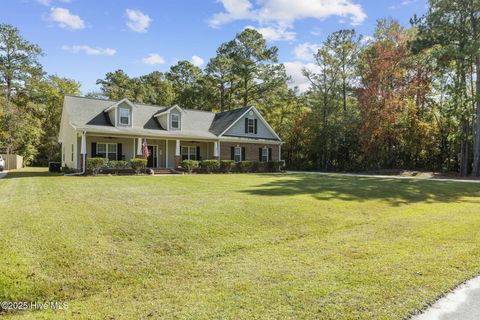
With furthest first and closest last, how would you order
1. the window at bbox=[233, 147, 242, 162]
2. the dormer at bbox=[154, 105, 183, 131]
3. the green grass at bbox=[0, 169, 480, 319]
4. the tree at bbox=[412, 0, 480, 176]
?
the window at bbox=[233, 147, 242, 162] < the dormer at bbox=[154, 105, 183, 131] < the tree at bbox=[412, 0, 480, 176] < the green grass at bbox=[0, 169, 480, 319]

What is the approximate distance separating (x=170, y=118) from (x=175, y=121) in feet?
1.61

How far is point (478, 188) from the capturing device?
15250 mm

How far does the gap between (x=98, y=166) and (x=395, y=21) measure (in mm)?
26623

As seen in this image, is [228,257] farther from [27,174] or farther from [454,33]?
[454,33]

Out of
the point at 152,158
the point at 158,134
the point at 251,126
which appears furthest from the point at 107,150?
the point at 251,126

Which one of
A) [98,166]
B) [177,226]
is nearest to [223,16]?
[98,166]

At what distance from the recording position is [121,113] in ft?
77.0

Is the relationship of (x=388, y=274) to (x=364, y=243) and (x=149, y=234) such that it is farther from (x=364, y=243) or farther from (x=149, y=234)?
(x=149, y=234)

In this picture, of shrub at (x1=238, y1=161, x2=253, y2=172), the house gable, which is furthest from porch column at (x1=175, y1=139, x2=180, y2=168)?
shrub at (x1=238, y1=161, x2=253, y2=172)

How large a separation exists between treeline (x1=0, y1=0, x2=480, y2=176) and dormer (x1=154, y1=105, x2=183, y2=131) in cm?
1392

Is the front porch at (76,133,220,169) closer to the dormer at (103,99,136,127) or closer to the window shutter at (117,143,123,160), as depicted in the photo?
the window shutter at (117,143,123,160)

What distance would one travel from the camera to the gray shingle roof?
22394mm

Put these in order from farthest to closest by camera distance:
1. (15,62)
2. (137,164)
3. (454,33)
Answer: (15,62)
(454,33)
(137,164)

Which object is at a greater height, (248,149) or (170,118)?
(170,118)
